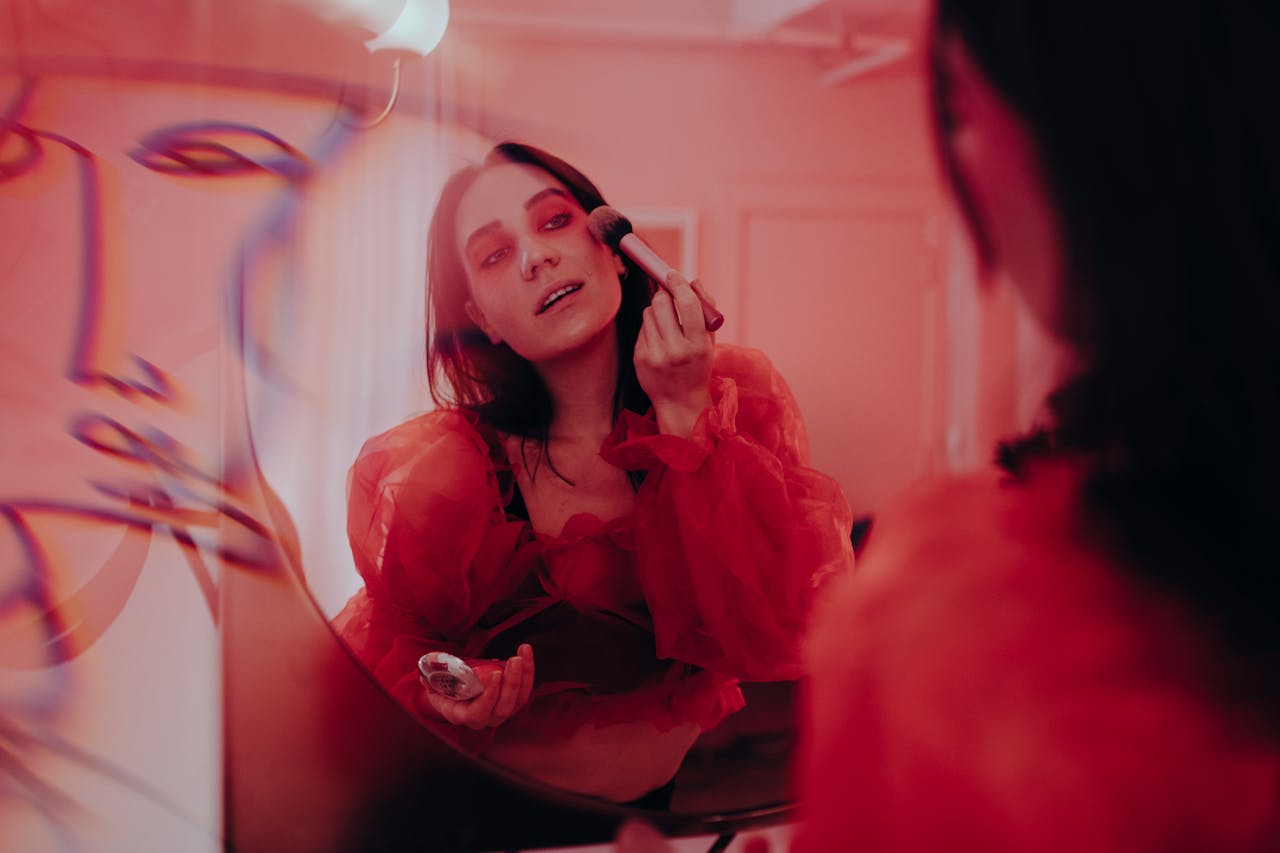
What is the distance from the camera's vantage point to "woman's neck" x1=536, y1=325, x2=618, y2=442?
1.77 feet

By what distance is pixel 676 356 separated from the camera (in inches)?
19.9

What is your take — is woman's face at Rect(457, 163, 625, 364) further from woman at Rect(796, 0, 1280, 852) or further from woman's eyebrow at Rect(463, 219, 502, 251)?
woman at Rect(796, 0, 1280, 852)

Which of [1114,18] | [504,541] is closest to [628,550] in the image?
[504,541]

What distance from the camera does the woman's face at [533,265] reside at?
1.74ft

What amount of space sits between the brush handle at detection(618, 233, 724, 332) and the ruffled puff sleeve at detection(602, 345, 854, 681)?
29 mm

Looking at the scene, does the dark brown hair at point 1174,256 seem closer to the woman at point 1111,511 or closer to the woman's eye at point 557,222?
the woman at point 1111,511

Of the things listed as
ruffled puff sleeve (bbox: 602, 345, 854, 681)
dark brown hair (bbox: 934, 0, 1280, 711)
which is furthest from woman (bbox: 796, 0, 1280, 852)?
ruffled puff sleeve (bbox: 602, 345, 854, 681)

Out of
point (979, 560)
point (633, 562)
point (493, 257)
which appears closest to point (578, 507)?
point (633, 562)

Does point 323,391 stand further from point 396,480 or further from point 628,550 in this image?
point 628,550

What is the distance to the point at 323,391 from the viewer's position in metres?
0.59

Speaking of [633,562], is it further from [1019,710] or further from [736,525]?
[1019,710]

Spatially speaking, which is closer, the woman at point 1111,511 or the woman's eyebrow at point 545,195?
the woman at point 1111,511

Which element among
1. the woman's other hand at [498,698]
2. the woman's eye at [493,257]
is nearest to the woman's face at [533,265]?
the woman's eye at [493,257]

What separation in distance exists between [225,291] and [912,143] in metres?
0.43
